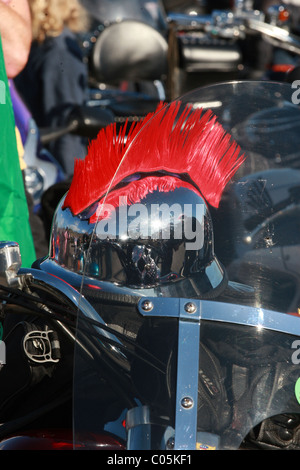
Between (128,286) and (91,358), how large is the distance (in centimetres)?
12

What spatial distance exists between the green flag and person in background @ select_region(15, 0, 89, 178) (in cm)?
236

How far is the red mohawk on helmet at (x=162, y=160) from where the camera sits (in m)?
1.06

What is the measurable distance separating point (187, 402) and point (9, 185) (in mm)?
897

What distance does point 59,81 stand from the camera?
171 inches

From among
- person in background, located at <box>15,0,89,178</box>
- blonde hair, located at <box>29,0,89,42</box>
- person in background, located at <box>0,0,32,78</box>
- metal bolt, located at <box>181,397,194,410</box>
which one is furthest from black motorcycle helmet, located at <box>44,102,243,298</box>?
person in background, located at <box>15,0,89,178</box>

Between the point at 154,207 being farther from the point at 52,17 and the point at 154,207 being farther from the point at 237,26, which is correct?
the point at 237,26

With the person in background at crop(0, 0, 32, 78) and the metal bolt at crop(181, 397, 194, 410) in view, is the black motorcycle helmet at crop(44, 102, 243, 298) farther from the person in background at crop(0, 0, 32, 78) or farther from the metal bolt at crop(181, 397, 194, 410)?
the person in background at crop(0, 0, 32, 78)

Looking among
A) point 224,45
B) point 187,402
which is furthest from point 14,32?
point 224,45

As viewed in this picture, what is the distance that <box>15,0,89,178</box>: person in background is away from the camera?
4.18 meters

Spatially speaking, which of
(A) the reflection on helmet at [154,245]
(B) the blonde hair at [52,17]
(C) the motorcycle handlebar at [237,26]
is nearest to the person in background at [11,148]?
(A) the reflection on helmet at [154,245]

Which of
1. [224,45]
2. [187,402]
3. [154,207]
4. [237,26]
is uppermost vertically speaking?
[237,26]

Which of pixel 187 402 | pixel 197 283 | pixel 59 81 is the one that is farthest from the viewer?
pixel 59 81

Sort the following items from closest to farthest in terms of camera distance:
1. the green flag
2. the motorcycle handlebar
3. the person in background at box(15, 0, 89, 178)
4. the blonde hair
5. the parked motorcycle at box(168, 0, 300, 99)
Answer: the green flag
the blonde hair
the person in background at box(15, 0, 89, 178)
the motorcycle handlebar
the parked motorcycle at box(168, 0, 300, 99)

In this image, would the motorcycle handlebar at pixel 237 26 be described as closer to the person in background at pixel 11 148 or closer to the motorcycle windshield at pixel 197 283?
the person in background at pixel 11 148
